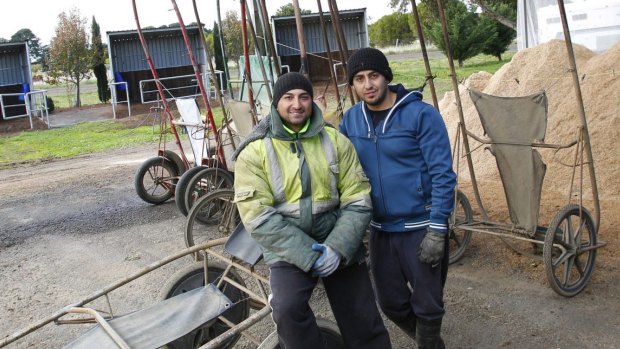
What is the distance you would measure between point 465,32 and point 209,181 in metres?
16.1

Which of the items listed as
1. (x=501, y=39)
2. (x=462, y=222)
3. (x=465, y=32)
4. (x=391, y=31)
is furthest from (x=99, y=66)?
(x=391, y=31)

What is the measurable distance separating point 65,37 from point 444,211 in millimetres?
23546

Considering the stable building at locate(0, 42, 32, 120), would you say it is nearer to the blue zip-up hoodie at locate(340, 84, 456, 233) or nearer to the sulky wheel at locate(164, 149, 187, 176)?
the sulky wheel at locate(164, 149, 187, 176)

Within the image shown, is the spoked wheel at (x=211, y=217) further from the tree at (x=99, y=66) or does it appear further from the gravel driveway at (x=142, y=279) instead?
the tree at (x=99, y=66)

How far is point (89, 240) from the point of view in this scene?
6.38 meters

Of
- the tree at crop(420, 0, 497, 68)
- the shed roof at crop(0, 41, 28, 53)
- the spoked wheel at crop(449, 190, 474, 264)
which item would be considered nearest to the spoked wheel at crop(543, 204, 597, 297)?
the spoked wheel at crop(449, 190, 474, 264)

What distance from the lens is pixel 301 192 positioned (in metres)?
2.81

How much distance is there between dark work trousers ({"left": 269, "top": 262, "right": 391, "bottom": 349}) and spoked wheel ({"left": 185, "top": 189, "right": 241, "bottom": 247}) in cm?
276

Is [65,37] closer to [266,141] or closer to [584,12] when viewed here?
[584,12]

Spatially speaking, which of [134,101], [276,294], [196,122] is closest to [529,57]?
[196,122]

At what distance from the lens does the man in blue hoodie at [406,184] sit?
9.39 feet

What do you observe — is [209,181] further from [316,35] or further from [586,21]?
[316,35]

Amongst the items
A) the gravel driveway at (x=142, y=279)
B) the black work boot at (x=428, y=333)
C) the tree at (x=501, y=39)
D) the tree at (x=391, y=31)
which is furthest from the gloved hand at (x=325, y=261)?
the tree at (x=391, y=31)

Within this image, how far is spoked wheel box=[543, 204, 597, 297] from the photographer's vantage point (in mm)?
4047
